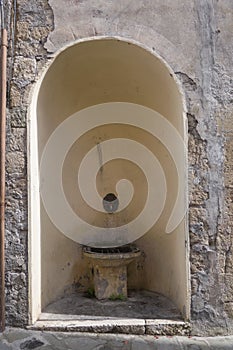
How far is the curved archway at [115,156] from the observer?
2.82m

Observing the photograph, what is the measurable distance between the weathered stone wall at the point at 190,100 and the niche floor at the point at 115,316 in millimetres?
212

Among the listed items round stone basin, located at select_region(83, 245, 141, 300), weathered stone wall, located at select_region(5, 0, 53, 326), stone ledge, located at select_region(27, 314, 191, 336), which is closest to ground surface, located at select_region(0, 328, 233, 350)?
stone ledge, located at select_region(27, 314, 191, 336)

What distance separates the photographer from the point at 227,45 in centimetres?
271

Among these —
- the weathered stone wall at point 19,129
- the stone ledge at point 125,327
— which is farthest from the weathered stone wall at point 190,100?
the stone ledge at point 125,327

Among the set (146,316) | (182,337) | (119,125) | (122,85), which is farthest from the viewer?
(119,125)

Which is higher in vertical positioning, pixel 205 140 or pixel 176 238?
pixel 205 140

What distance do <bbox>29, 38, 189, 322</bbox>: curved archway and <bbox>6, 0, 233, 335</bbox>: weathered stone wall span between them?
0.09 m

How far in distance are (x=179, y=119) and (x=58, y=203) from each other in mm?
1440

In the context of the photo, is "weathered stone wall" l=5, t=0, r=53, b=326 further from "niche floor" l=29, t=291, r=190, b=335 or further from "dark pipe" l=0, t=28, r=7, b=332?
"niche floor" l=29, t=291, r=190, b=335

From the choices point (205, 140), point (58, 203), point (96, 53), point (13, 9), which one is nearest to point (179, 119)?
point (205, 140)

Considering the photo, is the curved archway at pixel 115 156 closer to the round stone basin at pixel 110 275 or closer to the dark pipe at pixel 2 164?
the dark pipe at pixel 2 164

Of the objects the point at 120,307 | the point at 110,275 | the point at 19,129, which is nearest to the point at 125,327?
the point at 120,307

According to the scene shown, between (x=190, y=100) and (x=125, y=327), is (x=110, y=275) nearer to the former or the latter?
(x=125, y=327)

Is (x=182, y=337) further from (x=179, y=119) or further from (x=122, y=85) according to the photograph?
(x=122, y=85)
